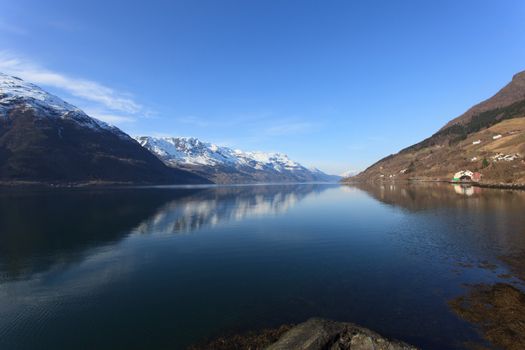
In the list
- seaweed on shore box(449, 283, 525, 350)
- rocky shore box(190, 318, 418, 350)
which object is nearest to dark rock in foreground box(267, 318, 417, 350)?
rocky shore box(190, 318, 418, 350)

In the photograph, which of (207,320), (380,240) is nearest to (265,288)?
(207,320)

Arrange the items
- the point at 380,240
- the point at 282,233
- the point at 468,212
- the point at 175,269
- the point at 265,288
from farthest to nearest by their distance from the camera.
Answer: the point at 468,212 → the point at 282,233 → the point at 380,240 → the point at 175,269 → the point at 265,288

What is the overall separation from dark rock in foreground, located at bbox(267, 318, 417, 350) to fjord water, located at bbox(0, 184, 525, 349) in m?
4.94

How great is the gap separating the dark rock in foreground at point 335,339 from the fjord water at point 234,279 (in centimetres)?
494

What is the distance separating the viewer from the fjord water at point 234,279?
2314 cm

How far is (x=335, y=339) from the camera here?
1808 centimetres

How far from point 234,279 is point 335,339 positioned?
59.6ft

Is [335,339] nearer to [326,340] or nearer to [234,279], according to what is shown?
[326,340]

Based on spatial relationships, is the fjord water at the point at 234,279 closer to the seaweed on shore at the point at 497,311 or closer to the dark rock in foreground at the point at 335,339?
the seaweed on shore at the point at 497,311

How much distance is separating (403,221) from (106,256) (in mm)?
62734

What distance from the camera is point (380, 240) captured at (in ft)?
175

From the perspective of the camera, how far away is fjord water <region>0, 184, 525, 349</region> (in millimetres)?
23141

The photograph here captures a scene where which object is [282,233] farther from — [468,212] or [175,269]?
[468,212]

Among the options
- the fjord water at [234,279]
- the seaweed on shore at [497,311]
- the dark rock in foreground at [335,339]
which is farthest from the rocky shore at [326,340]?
the seaweed on shore at [497,311]
